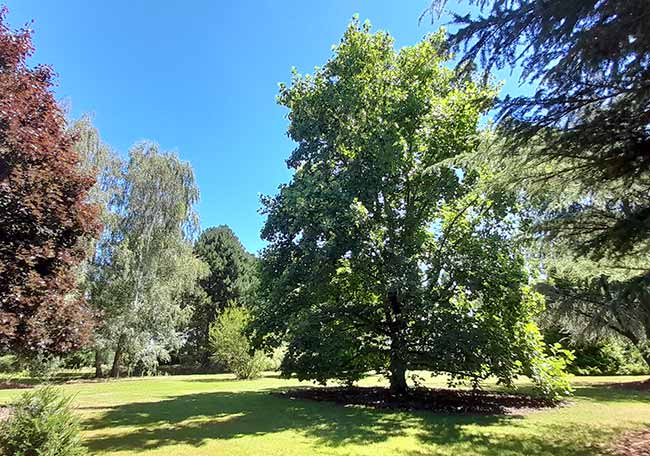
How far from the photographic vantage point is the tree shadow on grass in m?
6.28

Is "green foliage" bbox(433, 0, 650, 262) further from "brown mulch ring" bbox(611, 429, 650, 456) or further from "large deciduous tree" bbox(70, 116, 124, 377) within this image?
"large deciduous tree" bbox(70, 116, 124, 377)

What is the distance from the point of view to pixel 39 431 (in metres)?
4.32

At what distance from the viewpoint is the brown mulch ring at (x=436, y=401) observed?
32.5 feet

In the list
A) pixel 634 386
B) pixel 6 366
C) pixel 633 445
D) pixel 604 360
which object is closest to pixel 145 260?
pixel 6 366

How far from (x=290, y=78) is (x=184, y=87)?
4.06 meters

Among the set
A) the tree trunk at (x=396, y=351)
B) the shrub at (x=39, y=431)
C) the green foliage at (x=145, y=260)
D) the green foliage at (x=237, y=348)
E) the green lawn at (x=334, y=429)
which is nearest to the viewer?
the shrub at (x=39, y=431)

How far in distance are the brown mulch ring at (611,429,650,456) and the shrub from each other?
24.3ft

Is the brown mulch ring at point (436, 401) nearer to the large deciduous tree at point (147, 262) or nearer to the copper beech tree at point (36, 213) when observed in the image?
the copper beech tree at point (36, 213)

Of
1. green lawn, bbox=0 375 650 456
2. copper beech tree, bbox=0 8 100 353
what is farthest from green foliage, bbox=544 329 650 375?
copper beech tree, bbox=0 8 100 353

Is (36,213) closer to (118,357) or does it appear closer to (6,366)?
(6,366)

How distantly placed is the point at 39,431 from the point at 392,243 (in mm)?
8591

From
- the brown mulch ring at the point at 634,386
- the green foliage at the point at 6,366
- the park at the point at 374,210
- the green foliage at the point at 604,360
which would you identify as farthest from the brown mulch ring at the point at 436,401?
the green foliage at the point at 6,366

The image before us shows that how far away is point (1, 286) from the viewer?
5.88 metres

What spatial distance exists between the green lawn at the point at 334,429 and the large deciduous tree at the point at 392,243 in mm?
1686
